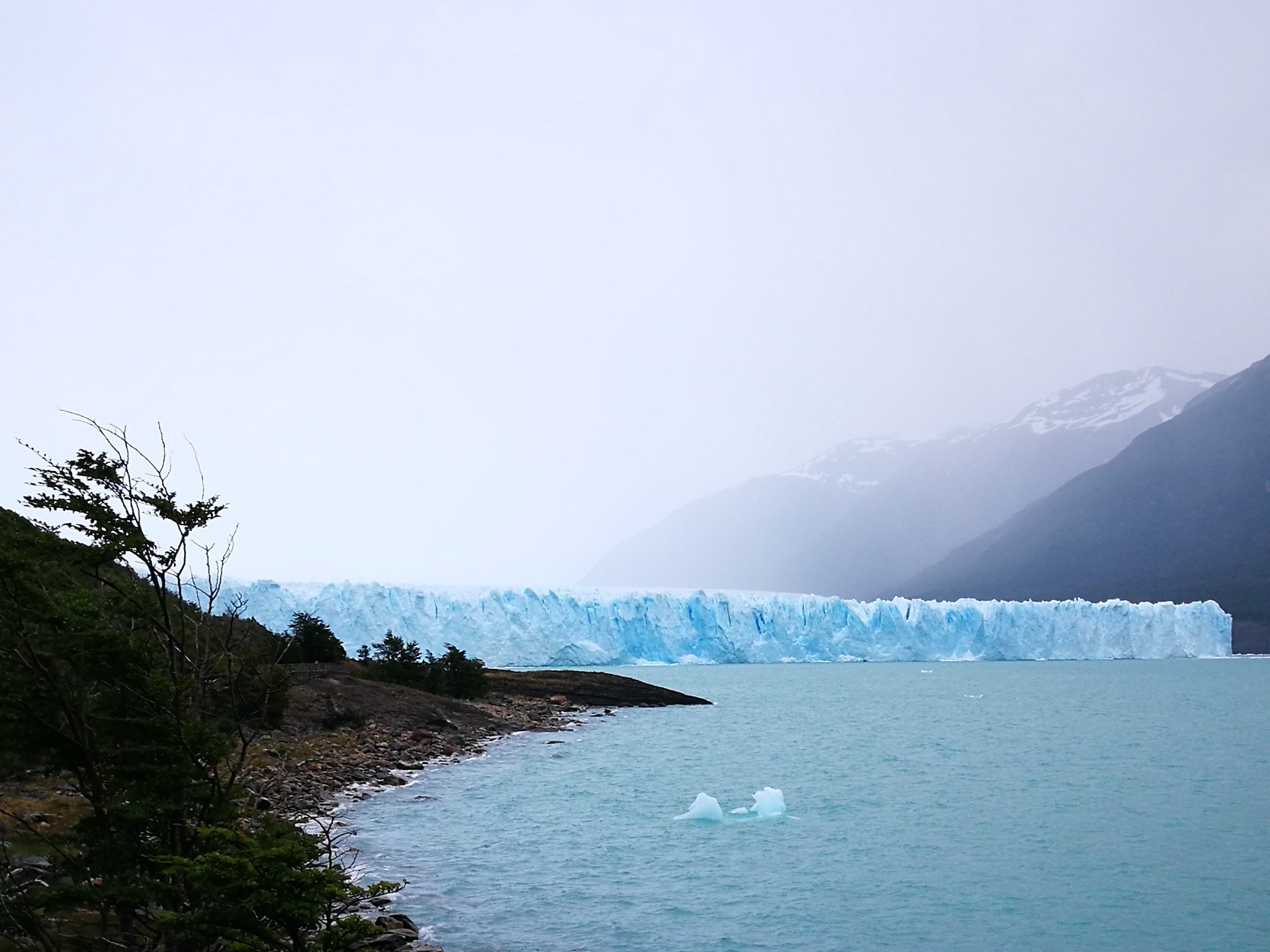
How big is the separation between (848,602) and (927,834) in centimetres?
5462

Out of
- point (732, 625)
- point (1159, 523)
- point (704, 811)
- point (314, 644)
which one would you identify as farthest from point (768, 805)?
point (1159, 523)

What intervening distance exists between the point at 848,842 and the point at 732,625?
5038 cm

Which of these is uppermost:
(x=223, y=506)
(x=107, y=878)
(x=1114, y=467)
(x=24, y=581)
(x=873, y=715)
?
(x=1114, y=467)

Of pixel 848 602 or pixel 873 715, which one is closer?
pixel 873 715

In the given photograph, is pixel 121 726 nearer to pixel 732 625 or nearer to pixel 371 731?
pixel 371 731

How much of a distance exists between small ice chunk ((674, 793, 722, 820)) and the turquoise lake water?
321mm

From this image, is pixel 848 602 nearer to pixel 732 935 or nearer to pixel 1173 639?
pixel 1173 639

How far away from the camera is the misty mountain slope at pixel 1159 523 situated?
Answer: 12912cm

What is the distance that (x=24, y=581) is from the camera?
307 inches

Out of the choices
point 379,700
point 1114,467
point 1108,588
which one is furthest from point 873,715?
point 1114,467

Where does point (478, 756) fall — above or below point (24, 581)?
below

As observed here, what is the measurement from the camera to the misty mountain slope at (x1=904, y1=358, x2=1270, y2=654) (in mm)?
129125

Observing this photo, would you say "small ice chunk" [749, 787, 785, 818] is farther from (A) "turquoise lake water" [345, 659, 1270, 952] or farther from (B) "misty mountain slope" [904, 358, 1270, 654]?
(B) "misty mountain slope" [904, 358, 1270, 654]

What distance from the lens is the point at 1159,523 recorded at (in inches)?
5600
